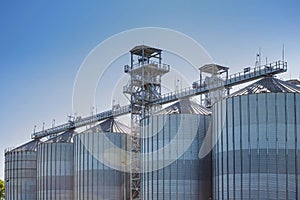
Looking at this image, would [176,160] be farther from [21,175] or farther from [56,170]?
[21,175]

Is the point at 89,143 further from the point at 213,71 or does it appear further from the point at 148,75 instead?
the point at 213,71

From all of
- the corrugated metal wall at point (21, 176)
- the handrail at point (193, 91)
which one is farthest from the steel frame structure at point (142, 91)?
the corrugated metal wall at point (21, 176)

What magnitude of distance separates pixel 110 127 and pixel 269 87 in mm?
30817

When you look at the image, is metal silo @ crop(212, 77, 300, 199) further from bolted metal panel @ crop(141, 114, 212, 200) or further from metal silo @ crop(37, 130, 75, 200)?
metal silo @ crop(37, 130, 75, 200)

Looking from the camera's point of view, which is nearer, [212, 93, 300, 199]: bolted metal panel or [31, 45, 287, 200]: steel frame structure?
[212, 93, 300, 199]: bolted metal panel

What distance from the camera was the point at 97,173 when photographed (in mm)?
74812

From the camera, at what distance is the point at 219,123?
56.7 metres

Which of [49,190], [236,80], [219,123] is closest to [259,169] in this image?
[219,123]

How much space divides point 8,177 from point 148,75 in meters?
43.4

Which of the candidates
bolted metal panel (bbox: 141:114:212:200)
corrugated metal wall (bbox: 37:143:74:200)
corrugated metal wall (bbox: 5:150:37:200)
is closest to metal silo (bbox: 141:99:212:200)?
bolted metal panel (bbox: 141:114:212:200)

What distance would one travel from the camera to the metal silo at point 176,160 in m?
60.5

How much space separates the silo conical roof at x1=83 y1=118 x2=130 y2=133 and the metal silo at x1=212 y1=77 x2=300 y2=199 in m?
26.0

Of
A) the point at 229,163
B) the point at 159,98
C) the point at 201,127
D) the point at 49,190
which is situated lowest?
the point at 49,190

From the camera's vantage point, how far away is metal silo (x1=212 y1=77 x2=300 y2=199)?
166 ft
